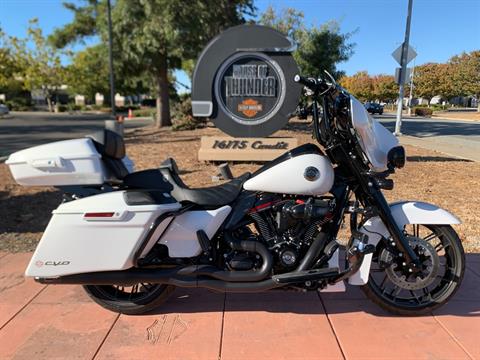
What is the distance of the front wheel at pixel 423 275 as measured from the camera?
272cm

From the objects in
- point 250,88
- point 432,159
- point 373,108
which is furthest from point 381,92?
point 432,159

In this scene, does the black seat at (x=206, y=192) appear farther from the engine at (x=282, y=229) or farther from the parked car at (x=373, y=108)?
the parked car at (x=373, y=108)

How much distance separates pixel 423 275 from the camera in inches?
108

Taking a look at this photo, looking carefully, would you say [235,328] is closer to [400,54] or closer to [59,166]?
[59,166]

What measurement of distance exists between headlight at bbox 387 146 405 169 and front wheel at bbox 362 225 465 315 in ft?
1.82

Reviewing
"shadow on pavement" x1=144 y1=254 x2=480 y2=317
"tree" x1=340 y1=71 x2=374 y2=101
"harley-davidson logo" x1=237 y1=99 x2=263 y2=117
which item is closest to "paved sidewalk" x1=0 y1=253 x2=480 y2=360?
"shadow on pavement" x1=144 y1=254 x2=480 y2=317

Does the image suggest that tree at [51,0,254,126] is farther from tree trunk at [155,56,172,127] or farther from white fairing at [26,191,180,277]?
white fairing at [26,191,180,277]

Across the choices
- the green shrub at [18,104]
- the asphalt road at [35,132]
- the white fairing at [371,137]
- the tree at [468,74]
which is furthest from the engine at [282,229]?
the green shrub at [18,104]

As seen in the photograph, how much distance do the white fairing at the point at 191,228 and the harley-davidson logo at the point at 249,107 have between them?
5.28m

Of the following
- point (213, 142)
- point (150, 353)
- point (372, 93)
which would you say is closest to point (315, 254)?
point (150, 353)

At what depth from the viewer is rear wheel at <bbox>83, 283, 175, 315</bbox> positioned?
2.79 m

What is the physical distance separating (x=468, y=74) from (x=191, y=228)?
55.6 meters

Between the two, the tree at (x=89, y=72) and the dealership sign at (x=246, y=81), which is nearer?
the dealership sign at (x=246, y=81)

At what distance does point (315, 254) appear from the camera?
2510 mm
